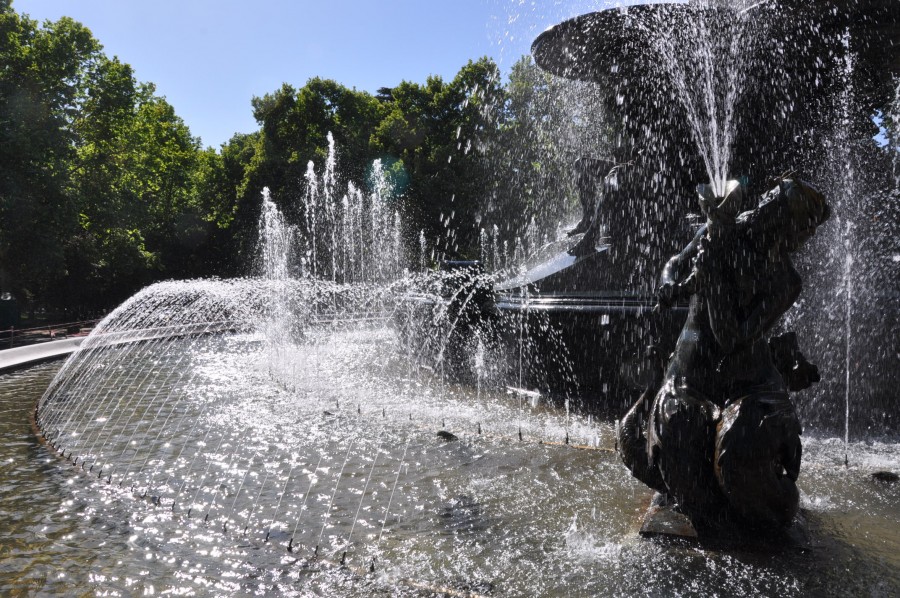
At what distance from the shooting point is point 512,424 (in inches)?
321

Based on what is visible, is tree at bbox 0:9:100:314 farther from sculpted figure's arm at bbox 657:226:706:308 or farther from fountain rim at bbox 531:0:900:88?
sculpted figure's arm at bbox 657:226:706:308

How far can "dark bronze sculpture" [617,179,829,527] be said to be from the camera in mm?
4078

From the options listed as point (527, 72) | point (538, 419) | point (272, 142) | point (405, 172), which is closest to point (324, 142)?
point (272, 142)

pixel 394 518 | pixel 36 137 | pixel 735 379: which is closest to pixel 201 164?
pixel 36 137

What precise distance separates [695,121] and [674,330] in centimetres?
310

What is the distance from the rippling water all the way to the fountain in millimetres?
25

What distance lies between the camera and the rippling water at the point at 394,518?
13.3ft

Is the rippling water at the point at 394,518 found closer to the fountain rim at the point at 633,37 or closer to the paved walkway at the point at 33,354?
the fountain rim at the point at 633,37

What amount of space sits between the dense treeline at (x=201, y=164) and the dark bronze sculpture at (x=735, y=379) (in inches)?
910

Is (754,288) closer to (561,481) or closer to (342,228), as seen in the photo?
(561,481)

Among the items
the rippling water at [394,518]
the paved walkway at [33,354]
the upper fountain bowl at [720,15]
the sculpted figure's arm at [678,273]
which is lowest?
the rippling water at [394,518]

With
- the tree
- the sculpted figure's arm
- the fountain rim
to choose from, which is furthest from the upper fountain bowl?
the tree

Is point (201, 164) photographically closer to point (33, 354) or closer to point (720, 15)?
point (33, 354)

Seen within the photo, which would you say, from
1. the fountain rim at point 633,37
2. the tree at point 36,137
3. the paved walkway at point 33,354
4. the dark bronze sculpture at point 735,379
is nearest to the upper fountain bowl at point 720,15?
the fountain rim at point 633,37
